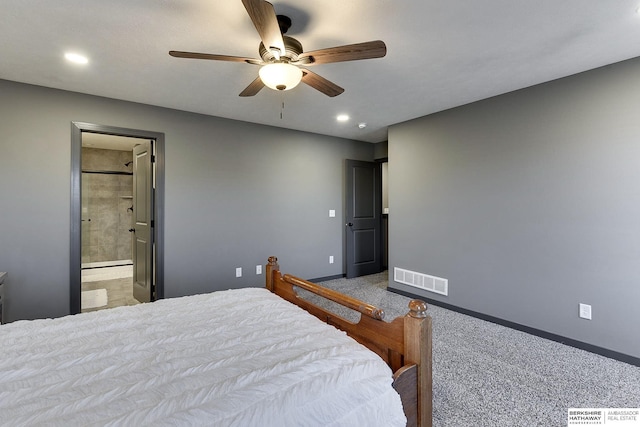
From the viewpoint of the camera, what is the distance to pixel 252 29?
2.05 meters

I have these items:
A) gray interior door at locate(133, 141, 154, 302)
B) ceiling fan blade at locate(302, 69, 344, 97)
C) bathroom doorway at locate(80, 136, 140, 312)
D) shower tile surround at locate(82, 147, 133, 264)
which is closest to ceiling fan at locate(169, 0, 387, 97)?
ceiling fan blade at locate(302, 69, 344, 97)

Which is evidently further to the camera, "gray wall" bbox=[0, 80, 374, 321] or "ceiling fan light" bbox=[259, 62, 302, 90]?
"gray wall" bbox=[0, 80, 374, 321]

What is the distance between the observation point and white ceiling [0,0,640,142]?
6.05 feet

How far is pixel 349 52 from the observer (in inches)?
69.7

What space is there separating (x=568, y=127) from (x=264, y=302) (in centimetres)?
307

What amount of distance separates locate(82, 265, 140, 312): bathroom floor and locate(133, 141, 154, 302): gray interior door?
260mm

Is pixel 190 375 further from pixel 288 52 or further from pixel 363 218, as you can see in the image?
pixel 363 218

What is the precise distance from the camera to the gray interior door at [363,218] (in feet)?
17.1

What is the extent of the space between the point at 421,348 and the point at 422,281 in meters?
2.90

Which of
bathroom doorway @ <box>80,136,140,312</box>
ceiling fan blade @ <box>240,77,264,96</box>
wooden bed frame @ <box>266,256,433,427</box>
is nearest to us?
wooden bed frame @ <box>266,256,433,427</box>

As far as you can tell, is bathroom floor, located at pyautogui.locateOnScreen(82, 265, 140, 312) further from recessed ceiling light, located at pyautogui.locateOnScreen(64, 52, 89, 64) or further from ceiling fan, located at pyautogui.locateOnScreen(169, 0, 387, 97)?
ceiling fan, located at pyautogui.locateOnScreen(169, 0, 387, 97)

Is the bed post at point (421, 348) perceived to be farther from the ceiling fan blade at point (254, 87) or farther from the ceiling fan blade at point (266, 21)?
the ceiling fan blade at point (254, 87)

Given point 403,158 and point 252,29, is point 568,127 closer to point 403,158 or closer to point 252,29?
point 403,158

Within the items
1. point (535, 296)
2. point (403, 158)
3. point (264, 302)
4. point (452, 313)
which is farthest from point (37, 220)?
point (535, 296)
